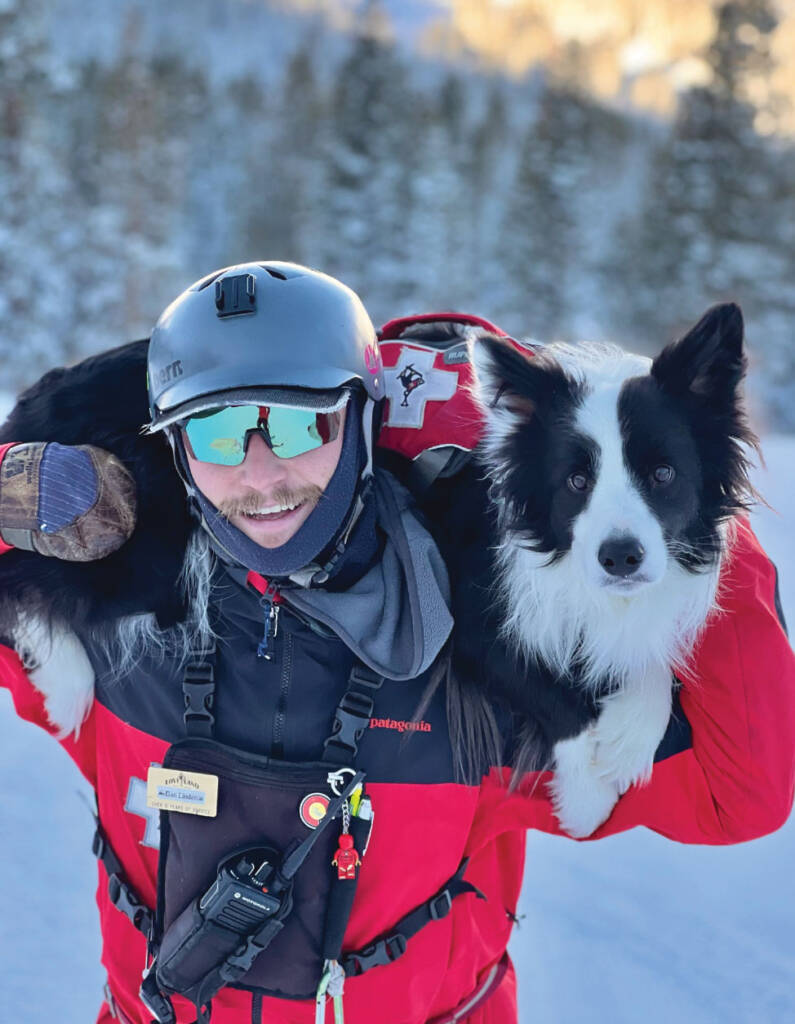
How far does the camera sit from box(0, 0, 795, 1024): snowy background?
362 cm

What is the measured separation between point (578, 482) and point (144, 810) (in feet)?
4.67

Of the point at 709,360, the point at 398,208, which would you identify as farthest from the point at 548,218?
the point at 709,360

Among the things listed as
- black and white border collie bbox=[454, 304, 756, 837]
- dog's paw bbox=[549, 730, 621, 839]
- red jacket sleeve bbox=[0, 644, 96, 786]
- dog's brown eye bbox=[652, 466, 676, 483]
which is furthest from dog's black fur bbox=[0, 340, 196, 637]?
dog's brown eye bbox=[652, 466, 676, 483]

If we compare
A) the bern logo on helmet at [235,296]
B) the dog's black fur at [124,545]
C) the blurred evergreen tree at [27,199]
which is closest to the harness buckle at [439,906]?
the dog's black fur at [124,545]

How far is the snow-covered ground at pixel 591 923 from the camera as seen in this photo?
3.39m

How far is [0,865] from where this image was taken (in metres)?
3.87

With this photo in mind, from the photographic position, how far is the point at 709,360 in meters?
2.40

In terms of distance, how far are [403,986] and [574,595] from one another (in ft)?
3.60

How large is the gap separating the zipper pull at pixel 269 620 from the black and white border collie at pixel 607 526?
1.67ft

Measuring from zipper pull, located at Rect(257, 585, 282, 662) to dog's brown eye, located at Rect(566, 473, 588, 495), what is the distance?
0.83 metres

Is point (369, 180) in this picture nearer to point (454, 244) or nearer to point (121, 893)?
point (454, 244)

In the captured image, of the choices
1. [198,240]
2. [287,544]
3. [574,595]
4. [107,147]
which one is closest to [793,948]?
[574,595]

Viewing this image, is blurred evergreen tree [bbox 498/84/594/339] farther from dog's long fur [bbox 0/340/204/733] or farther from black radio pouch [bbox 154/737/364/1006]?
black radio pouch [bbox 154/737/364/1006]

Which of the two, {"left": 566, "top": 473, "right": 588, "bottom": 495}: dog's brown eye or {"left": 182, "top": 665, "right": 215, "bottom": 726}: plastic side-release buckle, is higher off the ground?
{"left": 566, "top": 473, "right": 588, "bottom": 495}: dog's brown eye
